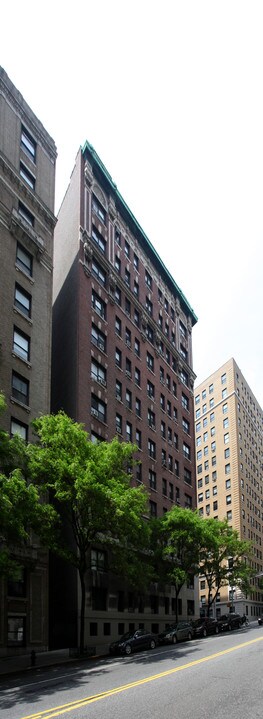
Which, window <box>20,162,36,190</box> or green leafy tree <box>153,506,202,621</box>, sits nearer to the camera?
window <box>20,162,36,190</box>

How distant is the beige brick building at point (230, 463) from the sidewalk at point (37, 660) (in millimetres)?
61029

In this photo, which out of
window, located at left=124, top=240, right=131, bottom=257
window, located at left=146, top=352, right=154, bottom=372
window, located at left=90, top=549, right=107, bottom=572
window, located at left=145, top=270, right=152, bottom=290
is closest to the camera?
window, located at left=90, top=549, right=107, bottom=572

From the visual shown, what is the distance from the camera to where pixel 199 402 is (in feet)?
380

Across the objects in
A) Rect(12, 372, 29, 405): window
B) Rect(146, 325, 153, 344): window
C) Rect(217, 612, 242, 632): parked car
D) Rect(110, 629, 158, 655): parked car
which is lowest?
Rect(217, 612, 242, 632): parked car

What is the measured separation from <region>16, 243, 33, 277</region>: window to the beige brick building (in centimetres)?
6400

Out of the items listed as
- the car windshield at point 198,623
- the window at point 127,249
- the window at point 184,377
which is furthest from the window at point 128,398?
the window at point 184,377

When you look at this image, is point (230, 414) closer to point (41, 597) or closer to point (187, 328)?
point (187, 328)

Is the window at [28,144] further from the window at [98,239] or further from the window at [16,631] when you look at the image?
the window at [16,631]

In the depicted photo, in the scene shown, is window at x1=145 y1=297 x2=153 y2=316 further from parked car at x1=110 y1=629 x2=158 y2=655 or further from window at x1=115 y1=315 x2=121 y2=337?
parked car at x1=110 y1=629 x2=158 y2=655

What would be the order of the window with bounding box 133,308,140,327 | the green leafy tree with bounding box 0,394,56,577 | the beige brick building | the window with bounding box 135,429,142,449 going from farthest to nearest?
the beige brick building
the window with bounding box 133,308,140,327
the window with bounding box 135,429,142,449
the green leafy tree with bounding box 0,394,56,577

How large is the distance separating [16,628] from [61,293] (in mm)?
24573

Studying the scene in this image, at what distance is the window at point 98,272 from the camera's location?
47.1m

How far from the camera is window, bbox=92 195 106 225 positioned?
4953cm

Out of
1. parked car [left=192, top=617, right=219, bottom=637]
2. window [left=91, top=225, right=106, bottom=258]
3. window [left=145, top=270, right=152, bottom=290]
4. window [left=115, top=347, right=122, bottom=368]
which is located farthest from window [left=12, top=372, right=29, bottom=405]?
window [left=145, top=270, right=152, bottom=290]
